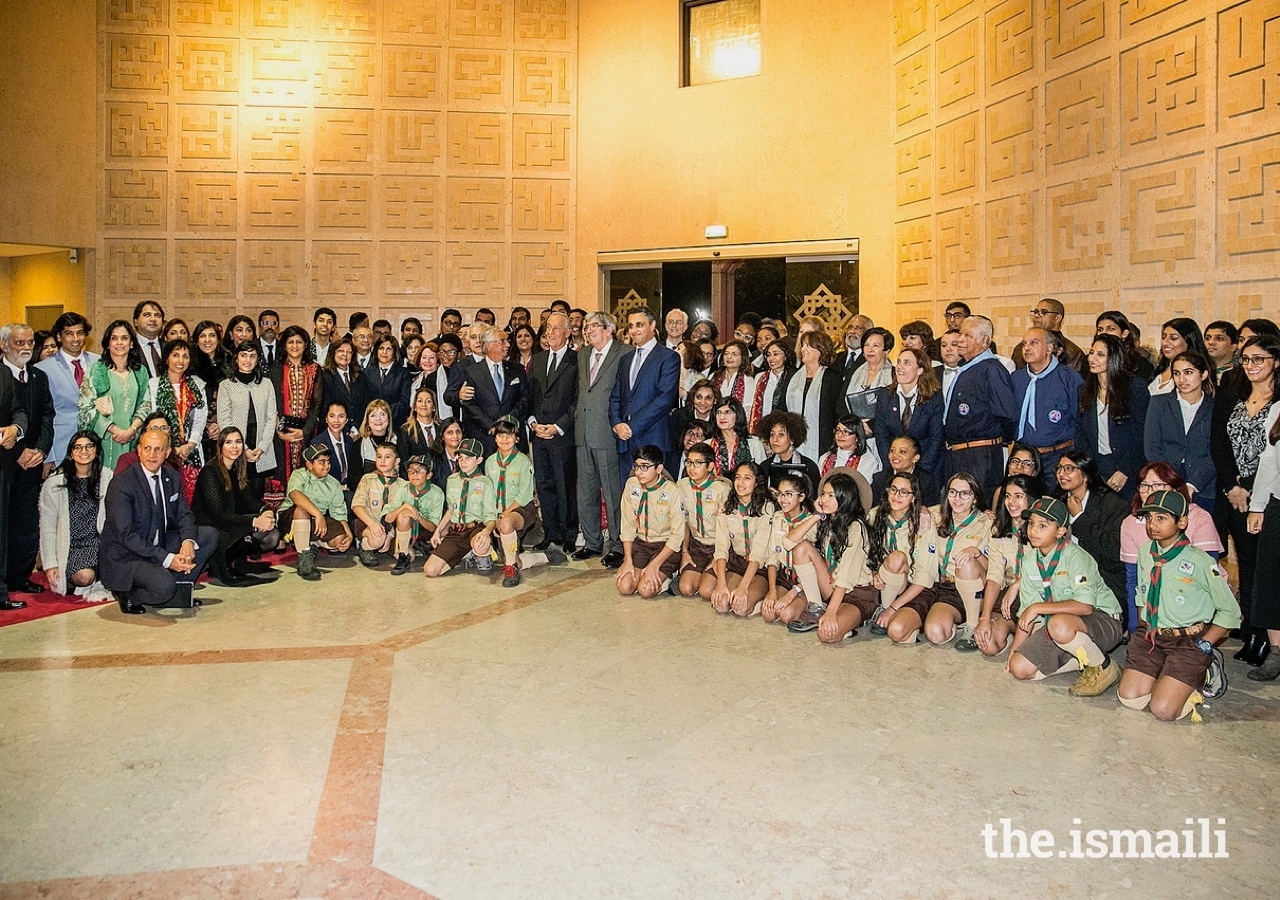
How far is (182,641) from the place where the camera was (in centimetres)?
537

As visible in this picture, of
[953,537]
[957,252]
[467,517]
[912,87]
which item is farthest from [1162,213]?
[467,517]

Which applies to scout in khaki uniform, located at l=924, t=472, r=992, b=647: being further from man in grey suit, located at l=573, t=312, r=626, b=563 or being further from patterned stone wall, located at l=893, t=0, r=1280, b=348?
man in grey suit, located at l=573, t=312, r=626, b=563

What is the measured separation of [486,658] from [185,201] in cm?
838

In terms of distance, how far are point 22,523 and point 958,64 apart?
808cm

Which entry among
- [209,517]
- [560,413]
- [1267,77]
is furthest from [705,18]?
[209,517]

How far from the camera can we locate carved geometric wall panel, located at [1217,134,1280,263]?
5777 millimetres

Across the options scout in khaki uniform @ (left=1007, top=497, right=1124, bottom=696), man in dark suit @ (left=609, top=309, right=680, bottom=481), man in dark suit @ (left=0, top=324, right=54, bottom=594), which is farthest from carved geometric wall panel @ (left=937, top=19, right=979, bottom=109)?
man in dark suit @ (left=0, top=324, right=54, bottom=594)

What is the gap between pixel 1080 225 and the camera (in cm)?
726

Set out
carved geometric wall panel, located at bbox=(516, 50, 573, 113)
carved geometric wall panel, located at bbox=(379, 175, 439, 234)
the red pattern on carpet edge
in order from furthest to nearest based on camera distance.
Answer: carved geometric wall panel, located at bbox=(516, 50, 573, 113)
carved geometric wall panel, located at bbox=(379, 175, 439, 234)
the red pattern on carpet edge

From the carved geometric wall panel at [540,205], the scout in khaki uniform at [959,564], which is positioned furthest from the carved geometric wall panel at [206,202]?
the scout in khaki uniform at [959,564]

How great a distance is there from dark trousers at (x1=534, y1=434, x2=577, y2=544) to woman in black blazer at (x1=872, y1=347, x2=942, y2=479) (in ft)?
8.05

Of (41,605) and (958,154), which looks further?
(958,154)

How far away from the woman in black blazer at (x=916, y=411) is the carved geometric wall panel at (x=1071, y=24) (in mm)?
2899

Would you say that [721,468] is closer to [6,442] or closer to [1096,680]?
[1096,680]
